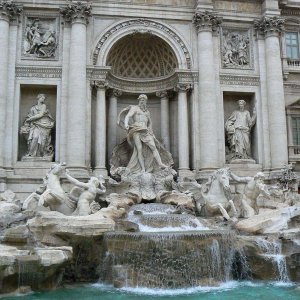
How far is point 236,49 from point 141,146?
718cm

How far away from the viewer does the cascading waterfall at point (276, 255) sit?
45.6ft

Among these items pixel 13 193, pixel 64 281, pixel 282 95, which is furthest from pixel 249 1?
pixel 64 281

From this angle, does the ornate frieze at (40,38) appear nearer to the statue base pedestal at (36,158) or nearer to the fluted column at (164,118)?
the statue base pedestal at (36,158)

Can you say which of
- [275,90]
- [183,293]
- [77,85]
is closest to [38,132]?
[77,85]

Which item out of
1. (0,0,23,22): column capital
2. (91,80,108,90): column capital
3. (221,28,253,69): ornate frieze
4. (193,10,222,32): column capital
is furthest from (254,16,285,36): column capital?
(0,0,23,22): column capital

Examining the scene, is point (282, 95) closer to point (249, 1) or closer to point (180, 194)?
point (249, 1)

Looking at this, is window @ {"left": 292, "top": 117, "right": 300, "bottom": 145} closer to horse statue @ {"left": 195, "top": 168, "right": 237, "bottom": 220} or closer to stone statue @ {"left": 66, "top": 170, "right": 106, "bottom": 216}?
horse statue @ {"left": 195, "top": 168, "right": 237, "bottom": 220}

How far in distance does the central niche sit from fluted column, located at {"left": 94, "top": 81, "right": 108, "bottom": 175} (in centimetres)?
176

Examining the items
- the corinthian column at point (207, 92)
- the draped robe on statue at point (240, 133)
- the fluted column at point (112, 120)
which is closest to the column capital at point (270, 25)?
the corinthian column at point (207, 92)

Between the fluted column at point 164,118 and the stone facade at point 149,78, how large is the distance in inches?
2.1

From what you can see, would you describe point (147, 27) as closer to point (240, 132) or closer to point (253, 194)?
point (240, 132)

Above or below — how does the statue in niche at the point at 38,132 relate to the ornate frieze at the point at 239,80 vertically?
below

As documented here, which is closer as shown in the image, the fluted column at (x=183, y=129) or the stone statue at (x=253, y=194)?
the stone statue at (x=253, y=194)

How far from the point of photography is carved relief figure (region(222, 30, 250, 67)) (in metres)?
22.6
